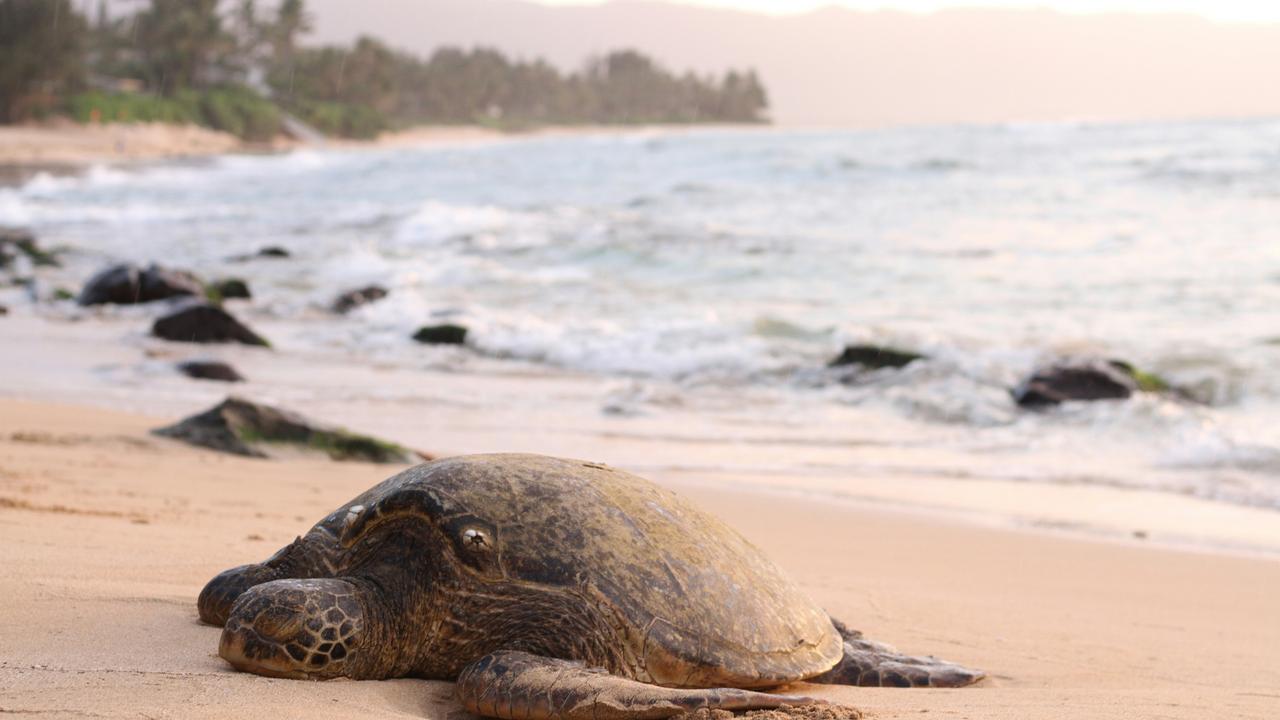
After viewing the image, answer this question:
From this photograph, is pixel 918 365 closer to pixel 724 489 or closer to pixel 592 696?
pixel 724 489

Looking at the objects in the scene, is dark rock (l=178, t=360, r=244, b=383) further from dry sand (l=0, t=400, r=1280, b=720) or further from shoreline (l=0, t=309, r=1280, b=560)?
dry sand (l=0, t=400, r=1280, b=720)

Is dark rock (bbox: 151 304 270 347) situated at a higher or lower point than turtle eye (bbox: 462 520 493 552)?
lower

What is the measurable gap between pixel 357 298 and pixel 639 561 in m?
11.9

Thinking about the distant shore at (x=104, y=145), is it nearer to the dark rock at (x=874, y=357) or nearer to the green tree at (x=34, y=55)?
the green tree at (x=34, y=55)

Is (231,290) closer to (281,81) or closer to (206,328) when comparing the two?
(206,328)

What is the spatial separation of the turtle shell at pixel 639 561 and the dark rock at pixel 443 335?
29.0 feet

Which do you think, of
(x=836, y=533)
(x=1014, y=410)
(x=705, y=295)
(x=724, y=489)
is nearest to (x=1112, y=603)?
(x=836, y=533)

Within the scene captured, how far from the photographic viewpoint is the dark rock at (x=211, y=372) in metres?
9.48

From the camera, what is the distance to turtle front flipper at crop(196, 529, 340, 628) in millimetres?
3191

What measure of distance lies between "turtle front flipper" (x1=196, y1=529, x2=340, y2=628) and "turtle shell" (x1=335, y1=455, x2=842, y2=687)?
9 centimetres

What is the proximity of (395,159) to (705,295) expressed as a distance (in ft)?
154

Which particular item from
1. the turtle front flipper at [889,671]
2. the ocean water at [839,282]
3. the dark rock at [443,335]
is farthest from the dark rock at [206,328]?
the turtle front flipper at [889,671]

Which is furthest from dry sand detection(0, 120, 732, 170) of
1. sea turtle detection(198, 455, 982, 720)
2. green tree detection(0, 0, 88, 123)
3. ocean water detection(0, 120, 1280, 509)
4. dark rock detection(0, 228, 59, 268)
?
sea turtle detection(198, 455, 982, 720)

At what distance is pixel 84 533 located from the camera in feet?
14.4
